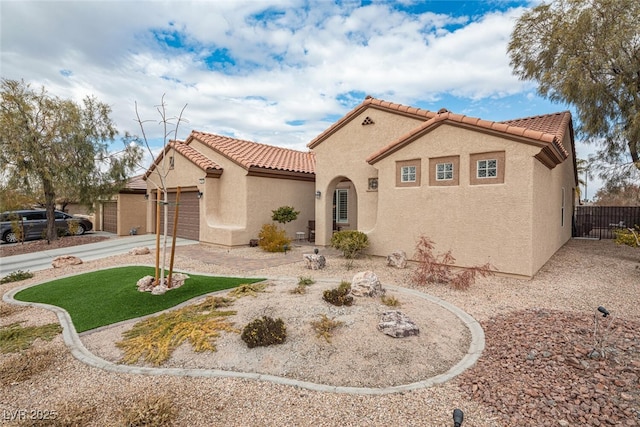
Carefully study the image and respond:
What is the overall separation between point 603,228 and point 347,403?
2588 centimetres

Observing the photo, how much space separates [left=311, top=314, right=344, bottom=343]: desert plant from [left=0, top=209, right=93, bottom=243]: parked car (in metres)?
19.6

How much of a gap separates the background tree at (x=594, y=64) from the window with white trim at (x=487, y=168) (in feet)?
26.2

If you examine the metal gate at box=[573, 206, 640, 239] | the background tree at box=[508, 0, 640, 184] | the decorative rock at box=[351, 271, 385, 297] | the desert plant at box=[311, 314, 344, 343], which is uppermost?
the background tree at box=[508, 0, 640, 184]

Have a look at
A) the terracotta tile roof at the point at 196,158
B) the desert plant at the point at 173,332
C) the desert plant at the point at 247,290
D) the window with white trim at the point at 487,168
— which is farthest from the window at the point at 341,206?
the desert plant at the point at 173,332

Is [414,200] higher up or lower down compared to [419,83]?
lower down

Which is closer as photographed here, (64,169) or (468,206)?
(468,206)

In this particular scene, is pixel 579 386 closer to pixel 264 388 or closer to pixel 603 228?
pixel 264 388

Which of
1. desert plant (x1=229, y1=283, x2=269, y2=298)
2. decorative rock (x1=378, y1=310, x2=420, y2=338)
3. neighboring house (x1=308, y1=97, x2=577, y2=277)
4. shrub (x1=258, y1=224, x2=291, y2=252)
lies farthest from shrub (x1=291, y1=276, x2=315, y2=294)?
shrub (x1=258, y1=224, x2=291, y2=252)

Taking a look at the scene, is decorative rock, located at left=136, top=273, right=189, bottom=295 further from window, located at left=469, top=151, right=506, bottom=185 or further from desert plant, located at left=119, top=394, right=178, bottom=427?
window, located at left=469, top=151, right=506, bottom=185

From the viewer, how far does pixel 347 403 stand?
147 inches

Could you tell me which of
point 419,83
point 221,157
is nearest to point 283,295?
point 221,157

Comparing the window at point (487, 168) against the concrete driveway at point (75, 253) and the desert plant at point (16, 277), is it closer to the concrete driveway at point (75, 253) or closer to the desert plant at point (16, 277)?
the concrete driveway at point (75, 253)

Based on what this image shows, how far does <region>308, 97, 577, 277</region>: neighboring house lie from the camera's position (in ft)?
29.2

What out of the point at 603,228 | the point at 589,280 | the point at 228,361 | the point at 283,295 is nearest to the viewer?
the point at 228,361
